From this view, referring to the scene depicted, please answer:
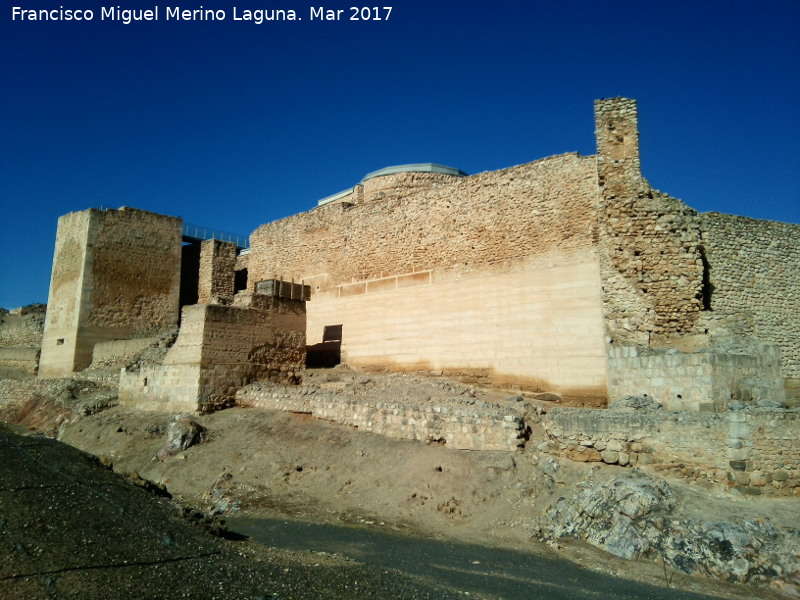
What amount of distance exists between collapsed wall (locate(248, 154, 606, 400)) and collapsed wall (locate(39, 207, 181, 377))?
18.0 ft

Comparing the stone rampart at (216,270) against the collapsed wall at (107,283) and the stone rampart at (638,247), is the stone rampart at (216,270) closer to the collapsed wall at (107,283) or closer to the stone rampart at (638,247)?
the collapsed wall at (107,283)

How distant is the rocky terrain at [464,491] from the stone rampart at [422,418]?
0.21 meters

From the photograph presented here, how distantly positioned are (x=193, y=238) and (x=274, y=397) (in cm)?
1307

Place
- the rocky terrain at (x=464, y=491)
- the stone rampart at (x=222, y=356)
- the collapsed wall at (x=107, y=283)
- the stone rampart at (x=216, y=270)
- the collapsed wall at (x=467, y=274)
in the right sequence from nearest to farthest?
the rocky terrain at (x=464, y=491) < the collapsed wall at (x=467, y=274) < the stone rampart at (x=222, y=356) < the collapsed wall at (x=107, y=283) < the stone rampart at (x=216, y=270)

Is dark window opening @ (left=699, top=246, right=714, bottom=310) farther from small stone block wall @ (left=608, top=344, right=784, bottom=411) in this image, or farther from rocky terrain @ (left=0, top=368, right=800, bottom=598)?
rocky terrain @ (left=0, top=368, right=800, bottom=598)

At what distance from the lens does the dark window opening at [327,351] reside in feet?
54.2

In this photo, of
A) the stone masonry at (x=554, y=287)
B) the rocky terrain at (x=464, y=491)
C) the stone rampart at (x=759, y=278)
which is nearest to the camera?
the rocky terrain at (x=464, y=491)

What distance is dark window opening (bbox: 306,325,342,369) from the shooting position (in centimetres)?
1653

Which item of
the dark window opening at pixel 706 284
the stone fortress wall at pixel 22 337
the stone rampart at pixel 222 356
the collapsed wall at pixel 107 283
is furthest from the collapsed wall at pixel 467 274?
the stone fortress wall at pixel 22 337

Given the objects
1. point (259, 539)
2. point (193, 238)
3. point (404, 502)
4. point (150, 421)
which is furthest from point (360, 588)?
point (193, 238)

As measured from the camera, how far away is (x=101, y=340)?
63.4 feet

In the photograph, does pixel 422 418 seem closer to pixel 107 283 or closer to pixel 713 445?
pixel 713 445

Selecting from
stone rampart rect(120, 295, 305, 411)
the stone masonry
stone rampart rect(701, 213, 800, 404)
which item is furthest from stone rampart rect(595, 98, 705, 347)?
stone rampart rect(120, 295, 305, 411)

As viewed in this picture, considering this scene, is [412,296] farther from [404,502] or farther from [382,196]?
[404,502]
